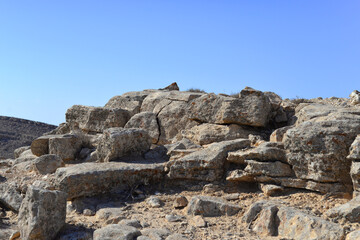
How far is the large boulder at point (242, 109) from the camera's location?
9.20 m

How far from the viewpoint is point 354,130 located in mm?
6270

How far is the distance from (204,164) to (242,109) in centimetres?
252

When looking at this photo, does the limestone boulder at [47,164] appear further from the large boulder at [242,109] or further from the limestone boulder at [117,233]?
the limestone boulder at [117,233]

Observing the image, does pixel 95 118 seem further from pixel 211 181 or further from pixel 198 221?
pixel 198 221

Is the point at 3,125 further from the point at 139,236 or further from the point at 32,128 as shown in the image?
the point at 139,236

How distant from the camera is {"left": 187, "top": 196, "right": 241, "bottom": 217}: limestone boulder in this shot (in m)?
6.23

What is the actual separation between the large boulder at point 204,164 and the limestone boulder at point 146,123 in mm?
3271

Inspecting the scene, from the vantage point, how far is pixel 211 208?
247 inches

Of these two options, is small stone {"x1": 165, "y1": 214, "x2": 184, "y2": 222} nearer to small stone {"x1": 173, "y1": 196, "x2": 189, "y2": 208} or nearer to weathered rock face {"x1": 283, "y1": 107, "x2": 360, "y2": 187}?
small stone {"x1": 173, "y1": 196, "x2": 189, "y2": 208}

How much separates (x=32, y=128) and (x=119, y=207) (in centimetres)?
2842

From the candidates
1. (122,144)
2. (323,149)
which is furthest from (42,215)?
(323,149)

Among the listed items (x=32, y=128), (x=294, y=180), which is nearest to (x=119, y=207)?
(x=294, y=180)

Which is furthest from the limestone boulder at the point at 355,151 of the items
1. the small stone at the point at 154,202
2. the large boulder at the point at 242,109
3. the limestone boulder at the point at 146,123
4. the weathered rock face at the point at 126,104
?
the weathered rock face at the point at 126,104

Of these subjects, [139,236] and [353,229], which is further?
[139,236]
